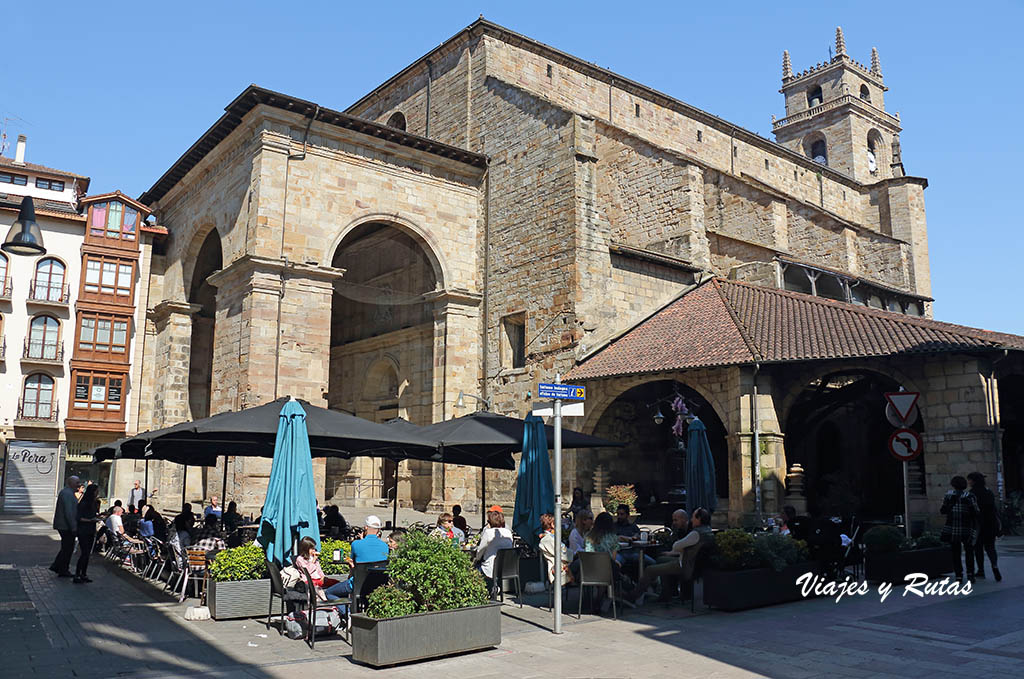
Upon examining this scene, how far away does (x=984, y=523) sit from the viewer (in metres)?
10.8

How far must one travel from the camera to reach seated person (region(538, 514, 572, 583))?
9.41m

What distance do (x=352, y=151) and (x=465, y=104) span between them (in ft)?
15.4

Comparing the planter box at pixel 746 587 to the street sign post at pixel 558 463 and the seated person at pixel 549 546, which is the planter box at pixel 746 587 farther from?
the street sign post at pixel 558 463

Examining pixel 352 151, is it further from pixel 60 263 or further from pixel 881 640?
pixel 881 640

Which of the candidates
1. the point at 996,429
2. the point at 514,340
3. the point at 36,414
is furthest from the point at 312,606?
the point at 36,414

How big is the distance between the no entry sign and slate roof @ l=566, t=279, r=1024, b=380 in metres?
6.17

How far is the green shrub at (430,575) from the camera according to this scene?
6.73 meters

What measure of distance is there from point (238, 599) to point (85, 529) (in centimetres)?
402

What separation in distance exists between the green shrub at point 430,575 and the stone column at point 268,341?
13.1 meters

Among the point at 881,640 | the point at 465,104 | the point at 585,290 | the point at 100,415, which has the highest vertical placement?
the point at 465,104

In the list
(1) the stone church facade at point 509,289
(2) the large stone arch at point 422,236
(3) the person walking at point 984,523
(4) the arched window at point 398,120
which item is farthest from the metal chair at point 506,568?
(4) the arched window at point 398,120

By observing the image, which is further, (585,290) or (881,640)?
(585,290)

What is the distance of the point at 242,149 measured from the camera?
2180 cm

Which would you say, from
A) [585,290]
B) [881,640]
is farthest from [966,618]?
[585,290]
